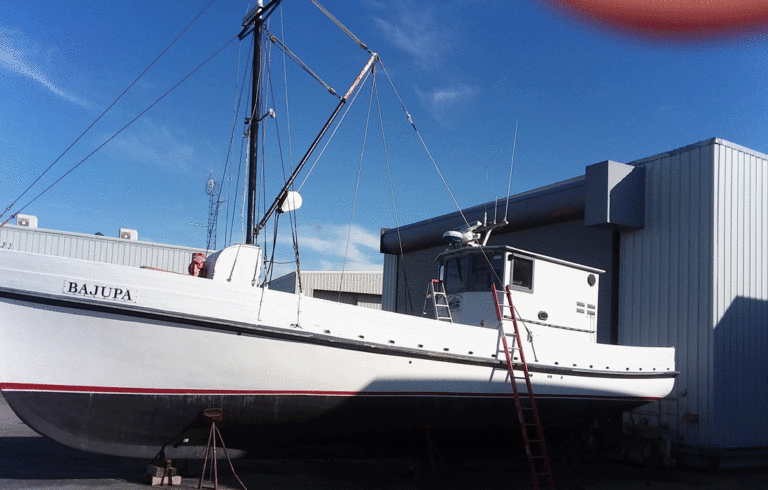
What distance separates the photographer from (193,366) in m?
6.78

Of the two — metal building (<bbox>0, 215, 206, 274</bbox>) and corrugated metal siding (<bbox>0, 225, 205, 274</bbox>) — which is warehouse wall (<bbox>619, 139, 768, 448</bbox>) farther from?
corrugated metal siding (<bbox>0, 225, 205, 274</bbox>)

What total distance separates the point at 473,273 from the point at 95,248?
63.0 feet

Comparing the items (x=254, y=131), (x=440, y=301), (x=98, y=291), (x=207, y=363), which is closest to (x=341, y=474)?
(x=207, y=363)

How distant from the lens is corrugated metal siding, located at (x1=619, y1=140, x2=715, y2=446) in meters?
10.6

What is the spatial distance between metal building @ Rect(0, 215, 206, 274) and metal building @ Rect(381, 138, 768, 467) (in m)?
16.1

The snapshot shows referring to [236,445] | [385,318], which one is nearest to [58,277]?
[236,445]

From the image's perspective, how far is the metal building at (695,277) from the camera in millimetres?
10548

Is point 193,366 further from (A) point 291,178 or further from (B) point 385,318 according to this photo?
(A) point 291,178

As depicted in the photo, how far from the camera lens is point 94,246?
24156mm

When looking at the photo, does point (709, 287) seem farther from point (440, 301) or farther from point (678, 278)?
point (440, 301)

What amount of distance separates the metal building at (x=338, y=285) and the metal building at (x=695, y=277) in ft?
50.4

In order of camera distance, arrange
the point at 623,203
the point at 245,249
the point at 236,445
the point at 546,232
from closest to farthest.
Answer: the point at 236,445 → the point at 245,249 → the point at 623,203 → the point at 546,232

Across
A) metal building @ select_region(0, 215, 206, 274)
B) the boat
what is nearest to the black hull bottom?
the boat

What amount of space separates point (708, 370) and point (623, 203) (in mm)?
3399
